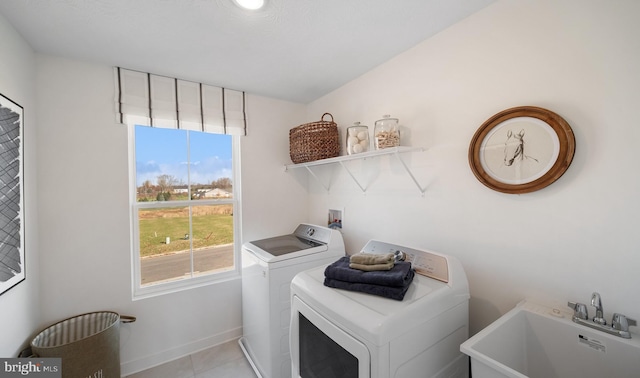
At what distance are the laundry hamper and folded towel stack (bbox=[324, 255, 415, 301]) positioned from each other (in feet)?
5.27

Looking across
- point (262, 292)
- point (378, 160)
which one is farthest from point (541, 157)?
point (262, 292)

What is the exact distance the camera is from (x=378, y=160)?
1.95m

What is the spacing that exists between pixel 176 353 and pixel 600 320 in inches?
108

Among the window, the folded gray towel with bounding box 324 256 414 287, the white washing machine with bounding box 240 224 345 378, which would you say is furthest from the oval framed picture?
the window

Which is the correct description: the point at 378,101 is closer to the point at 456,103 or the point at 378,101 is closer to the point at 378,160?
the point at 378,160

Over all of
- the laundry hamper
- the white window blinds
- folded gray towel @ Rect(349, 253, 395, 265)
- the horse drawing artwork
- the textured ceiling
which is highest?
the textured ceiling

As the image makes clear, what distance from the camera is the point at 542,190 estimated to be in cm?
115

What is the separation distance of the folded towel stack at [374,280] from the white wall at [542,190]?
508 mm

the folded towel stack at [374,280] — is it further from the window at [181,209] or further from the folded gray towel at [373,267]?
the window at [181,209]

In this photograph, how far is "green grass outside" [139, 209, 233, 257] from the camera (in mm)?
2102

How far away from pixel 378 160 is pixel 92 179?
7.15 ft

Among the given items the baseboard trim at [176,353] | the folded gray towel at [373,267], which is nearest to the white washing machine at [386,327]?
the folded gray towel at [373,267]

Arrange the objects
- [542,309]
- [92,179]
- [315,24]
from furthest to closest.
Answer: [92,179], [315,24], [542,309]

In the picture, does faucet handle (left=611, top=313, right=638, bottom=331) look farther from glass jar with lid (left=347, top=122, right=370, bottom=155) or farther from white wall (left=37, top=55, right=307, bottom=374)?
white wall (left=37, top=55, right=307, bottom=374)
